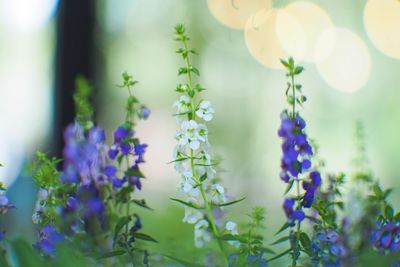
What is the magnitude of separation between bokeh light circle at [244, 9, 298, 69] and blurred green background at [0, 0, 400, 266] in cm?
6

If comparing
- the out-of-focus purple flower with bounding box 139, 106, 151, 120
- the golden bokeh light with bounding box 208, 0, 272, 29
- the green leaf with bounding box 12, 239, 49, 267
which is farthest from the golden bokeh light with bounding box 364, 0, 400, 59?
the green leaf with bounding box 12, 239, 49, 267

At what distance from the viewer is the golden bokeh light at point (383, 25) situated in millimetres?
5363

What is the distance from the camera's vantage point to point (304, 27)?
5434mm

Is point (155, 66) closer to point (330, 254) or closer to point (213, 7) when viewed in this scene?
point (213, 7)

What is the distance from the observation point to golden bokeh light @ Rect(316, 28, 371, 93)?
5.39 m

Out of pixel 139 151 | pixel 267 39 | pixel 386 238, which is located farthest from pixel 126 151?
pixel 267 39

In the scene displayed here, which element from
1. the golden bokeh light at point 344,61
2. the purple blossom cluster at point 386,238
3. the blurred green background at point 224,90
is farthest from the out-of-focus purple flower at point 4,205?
the golden bokeh light at point 344,61

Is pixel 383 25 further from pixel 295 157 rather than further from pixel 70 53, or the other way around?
pixel 295 157

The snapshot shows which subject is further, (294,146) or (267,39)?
(267,39)

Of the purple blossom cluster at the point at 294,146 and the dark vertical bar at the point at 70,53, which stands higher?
the dark vertical bar at the point at 70,53

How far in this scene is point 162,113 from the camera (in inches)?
209

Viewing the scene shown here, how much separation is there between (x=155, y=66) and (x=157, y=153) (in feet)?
2.49

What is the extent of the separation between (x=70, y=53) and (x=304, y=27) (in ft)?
8.03

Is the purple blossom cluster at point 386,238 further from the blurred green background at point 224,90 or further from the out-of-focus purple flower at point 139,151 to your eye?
the blurred green background at point 224,90
